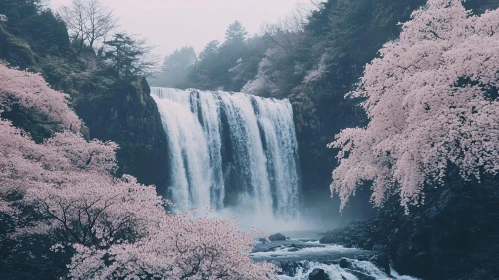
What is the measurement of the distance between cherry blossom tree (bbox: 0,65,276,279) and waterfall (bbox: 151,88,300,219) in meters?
13.7

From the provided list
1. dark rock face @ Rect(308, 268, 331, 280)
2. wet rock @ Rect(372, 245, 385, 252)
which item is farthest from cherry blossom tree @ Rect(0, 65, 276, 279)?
wet rock @ Rect(372, 245, 385, 252)

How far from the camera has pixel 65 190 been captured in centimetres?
1175

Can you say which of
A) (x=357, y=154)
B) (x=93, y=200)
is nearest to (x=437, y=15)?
(x=357, y=154)

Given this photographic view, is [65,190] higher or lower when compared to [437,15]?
lower

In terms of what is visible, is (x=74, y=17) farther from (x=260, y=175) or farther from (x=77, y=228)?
(x=77, y=228)

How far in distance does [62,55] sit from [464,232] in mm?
29149

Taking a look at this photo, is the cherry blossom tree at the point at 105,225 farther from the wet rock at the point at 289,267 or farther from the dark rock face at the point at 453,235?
the dark rock face at the point at 453,235

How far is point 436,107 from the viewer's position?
1427 centimetres

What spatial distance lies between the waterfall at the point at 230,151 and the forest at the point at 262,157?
0.14 metres

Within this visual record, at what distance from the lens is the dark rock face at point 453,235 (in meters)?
14.5

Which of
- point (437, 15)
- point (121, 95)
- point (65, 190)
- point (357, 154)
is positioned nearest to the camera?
point (65, 190)

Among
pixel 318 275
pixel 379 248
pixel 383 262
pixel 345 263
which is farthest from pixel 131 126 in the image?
pixel 383 262

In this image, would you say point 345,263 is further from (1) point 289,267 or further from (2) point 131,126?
(2) point 131,126

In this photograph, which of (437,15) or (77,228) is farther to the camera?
(437,15)
